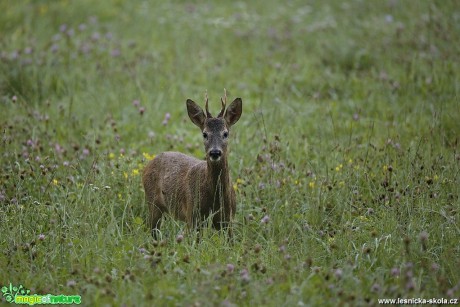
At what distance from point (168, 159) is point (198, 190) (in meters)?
0.69

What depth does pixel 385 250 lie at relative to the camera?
4.75 m

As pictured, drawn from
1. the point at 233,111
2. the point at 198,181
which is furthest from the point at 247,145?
the point at 198,181

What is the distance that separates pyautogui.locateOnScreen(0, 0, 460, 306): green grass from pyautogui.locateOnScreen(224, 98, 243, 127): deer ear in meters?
0.26

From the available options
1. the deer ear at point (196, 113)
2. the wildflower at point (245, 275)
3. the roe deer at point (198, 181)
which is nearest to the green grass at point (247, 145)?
the wildflower at point (245, 275)

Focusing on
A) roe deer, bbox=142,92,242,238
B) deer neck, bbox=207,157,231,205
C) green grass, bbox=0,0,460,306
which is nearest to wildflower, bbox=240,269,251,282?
green grass, bbox=0,0,460,306

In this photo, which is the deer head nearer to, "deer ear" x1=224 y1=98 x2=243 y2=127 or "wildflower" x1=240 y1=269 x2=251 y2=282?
"deer ear" x1=224 y1=98 x2=243 y2=127

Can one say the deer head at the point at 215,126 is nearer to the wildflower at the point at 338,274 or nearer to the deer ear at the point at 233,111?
the deer ear at the point at 233,111

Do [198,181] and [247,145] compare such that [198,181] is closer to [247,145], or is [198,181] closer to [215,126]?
[215,126]

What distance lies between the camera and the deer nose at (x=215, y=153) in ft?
16.9

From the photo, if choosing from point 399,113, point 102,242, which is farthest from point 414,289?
point 399,113

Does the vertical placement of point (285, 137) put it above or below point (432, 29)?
below

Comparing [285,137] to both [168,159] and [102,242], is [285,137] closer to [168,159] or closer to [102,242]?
[168,159]

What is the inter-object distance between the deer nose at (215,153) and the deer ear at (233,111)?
0.49 metres

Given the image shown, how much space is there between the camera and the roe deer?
5324 mm
